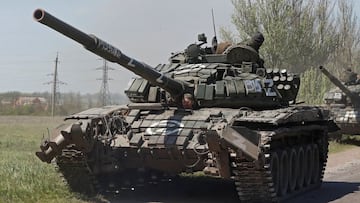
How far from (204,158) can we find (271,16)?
23342mm

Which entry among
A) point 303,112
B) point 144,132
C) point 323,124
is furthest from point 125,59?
point 323,124

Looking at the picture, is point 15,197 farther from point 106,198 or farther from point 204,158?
point 204,158

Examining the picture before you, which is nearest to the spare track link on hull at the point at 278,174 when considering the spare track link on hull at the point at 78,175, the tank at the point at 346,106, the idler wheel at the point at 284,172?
the idler wheel at the point at 284,172

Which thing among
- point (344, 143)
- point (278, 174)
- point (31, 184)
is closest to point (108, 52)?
point (31, 184)

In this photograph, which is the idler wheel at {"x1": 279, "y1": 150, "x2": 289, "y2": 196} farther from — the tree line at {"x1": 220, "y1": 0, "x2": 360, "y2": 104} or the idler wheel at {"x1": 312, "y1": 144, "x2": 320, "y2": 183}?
the tree line at {"x1": 220, "y1": 0, "x2": 360, "y2": 104}

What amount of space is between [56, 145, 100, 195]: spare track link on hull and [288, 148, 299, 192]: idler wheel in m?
3.56

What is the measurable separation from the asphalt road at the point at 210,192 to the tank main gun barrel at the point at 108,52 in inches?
74.3

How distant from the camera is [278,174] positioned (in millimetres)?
12945

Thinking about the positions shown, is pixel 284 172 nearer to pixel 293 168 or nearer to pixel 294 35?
pixel 293 168

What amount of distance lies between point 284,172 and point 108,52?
166 inches

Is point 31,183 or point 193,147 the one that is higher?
point 193,147

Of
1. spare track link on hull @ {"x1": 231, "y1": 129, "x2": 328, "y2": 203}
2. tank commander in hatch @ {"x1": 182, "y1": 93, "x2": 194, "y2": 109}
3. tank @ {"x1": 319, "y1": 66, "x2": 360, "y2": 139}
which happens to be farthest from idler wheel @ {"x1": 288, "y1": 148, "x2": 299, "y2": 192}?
tank @ {"x1": 319, "y1": 66, "x2": 360, "y2": 139}

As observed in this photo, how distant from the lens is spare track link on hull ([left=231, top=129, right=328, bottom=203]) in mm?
11828

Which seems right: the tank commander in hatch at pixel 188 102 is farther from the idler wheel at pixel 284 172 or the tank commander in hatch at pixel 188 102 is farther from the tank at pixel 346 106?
the tank at pixel 346 106
